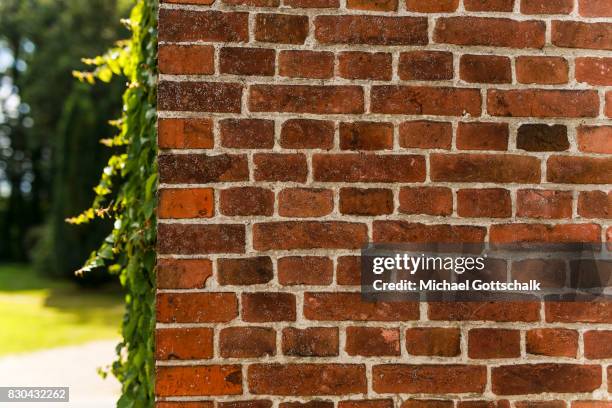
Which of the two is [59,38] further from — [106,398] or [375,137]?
[375,137]

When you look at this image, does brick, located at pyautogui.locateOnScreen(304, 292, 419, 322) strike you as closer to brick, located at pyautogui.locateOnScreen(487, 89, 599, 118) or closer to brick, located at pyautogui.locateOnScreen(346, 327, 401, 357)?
brick, located at pyautogui.locateOnScreen(346, 327, 401, 357)

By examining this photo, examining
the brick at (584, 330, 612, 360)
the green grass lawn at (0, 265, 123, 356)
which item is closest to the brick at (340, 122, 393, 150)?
the brick at (584, 330, 612, 360)

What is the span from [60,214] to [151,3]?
1155 centimetres

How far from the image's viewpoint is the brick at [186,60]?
4.92ft

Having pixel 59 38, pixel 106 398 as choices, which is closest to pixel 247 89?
pixel 106 398

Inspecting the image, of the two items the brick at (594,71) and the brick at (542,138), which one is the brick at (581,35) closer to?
the brick at (594,71)

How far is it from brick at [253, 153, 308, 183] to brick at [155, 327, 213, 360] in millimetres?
398

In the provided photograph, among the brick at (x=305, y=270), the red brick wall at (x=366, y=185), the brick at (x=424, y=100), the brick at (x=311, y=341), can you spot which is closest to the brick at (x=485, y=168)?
the red brick wall at (x=366, y=185)

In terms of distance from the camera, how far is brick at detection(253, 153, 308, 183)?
1.51m

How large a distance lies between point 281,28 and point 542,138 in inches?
27.9

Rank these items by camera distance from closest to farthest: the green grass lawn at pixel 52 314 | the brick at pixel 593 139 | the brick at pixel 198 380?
the brick at pixel 198 380, the brick at pixel 593 139, the green grass lawn at pixel 52 314

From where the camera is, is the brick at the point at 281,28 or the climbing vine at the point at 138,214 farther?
the climbing vine at the point at 138,214

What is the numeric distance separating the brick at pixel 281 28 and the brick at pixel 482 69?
16.1 inches

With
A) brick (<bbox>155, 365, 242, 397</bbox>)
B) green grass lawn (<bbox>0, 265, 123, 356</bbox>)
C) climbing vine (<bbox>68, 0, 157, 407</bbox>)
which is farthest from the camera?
green grass lawn (<bbox>0, 265, 123, 356</bbox>)
